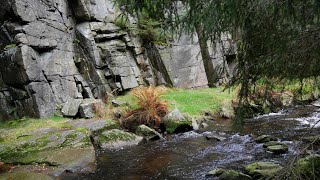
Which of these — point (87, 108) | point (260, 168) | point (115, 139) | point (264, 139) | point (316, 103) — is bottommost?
point (316, 103)

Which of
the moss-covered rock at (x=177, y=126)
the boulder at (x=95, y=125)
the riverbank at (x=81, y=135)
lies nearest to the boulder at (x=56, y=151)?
the riverbank at (x=81, y=135)

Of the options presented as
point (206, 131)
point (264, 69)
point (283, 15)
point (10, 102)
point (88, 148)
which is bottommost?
point (206, 131)

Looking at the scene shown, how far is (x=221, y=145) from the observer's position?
334 inches

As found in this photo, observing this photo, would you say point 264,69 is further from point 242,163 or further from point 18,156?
point 18,156

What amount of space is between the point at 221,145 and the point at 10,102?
25.9ft

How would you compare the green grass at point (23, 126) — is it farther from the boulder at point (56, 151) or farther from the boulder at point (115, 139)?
the boulder at point (115, 139)

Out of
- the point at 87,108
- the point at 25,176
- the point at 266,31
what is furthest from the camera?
the point at 87,108

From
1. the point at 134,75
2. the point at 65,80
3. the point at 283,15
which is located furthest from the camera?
the point at 134,75

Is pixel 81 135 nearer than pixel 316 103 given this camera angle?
Yes

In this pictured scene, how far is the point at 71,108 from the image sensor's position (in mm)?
11656

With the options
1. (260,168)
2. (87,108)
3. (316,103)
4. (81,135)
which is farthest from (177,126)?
(316,103)

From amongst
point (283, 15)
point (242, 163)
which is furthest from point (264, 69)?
point (242, 163)

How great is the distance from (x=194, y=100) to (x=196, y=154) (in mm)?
5866

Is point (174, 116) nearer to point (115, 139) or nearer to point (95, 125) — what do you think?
point (115, 139)
